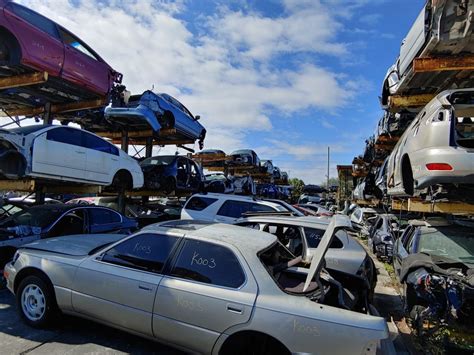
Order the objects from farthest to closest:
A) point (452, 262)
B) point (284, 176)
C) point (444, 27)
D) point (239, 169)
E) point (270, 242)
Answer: point (284, 176)
point (239, 169)
point (444, 27)
point (452, 262)
point (270, 242)

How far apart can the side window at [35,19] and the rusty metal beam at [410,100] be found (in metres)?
7.34

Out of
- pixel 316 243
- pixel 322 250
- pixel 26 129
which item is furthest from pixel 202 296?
pixel 26 129

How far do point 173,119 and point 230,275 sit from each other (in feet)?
32.7

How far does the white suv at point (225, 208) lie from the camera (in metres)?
8.73

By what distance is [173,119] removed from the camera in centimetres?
1241

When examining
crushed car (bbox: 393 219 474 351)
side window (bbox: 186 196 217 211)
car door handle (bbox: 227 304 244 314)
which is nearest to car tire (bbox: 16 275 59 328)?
car door handle (bbox: 227 304 244 314)

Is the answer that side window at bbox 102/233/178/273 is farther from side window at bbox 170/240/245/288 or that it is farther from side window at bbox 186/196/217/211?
side window at bbox 186/196/217/211

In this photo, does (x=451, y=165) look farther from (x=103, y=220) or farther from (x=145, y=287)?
(x=103, y=220)

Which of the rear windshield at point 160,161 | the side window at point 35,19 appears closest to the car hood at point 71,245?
the side window at point 35,19

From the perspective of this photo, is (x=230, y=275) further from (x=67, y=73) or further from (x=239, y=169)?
(x=239, y=169)

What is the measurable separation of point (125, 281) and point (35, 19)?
582 cm

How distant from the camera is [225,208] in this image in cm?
891

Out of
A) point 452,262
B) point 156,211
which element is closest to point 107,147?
point 156,211

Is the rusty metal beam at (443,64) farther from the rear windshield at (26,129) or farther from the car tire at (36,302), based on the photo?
the rear windshield at (26,129)
